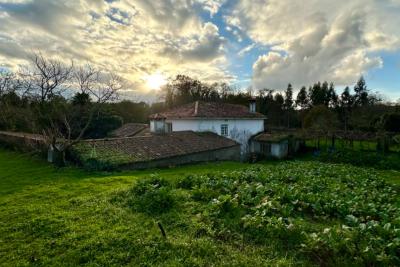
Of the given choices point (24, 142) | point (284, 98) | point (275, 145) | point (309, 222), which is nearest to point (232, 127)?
point (275, 145)

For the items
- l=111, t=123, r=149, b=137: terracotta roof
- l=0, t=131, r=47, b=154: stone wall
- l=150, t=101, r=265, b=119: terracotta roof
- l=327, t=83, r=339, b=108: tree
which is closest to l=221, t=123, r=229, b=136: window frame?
l=150, t=101, r=265, b=119: terracotta roof

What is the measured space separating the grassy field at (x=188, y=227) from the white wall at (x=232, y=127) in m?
18.5

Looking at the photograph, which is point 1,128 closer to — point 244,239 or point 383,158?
Result: point 244,239

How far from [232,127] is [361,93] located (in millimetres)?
42962

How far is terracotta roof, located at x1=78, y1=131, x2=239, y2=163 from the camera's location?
1714 centimetres

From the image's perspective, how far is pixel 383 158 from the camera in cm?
2266

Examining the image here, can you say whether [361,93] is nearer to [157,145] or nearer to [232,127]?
[232,127]

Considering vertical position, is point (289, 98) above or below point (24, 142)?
above

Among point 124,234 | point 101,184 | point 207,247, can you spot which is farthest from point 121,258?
point 101,184

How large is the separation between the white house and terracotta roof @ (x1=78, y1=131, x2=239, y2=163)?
2.39m

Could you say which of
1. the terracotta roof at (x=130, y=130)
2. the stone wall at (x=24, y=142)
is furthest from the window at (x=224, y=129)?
the stone wall at (x=24, y=142)

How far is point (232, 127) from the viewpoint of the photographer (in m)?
30.2

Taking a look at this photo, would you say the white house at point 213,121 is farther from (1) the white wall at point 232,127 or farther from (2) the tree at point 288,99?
(2) the tree at point 288,99

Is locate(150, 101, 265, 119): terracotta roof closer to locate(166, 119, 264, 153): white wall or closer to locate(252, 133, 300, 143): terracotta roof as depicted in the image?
locate(166, 119, 264, 153): white wall
